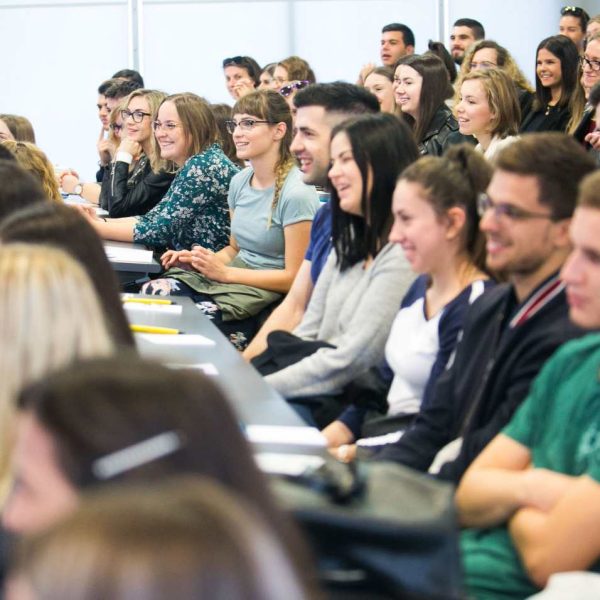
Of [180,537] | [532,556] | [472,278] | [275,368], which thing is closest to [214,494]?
[180,537]

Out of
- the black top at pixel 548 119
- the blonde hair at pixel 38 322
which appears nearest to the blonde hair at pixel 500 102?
the black top at pixel 548 119

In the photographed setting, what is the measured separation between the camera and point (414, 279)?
10.4ft

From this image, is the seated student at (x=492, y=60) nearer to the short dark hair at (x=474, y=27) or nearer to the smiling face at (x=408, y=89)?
the smiling face at (x=408, y=89)

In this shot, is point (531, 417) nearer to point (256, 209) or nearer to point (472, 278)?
point (472, 278)

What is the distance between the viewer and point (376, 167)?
3324mm

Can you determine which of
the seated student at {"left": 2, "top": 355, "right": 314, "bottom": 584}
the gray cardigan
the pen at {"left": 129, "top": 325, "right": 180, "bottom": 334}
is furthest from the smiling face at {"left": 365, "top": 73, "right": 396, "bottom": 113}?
the seated student at {"left": 2, "top": 355, "right": 314, "bottom": 584}

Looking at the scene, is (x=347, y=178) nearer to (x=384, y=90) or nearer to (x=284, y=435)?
(x=284, y=435)

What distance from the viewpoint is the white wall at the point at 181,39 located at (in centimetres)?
1099

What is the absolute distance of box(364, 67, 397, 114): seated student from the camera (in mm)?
7445

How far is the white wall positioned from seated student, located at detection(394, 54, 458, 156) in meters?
4.45

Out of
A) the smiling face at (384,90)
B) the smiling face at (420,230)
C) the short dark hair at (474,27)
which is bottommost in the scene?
the smiling face at (420,230)

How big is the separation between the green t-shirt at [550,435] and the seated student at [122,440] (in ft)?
3.22

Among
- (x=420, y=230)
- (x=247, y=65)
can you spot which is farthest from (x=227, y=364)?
(x=247, y=65)

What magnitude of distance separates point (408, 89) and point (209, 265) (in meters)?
2.60
